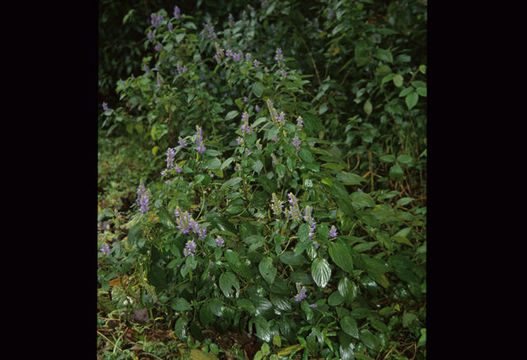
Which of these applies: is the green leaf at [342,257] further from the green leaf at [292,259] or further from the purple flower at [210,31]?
the purple flower at [210,31]

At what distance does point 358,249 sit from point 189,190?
626 mm

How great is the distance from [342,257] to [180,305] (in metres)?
0.54

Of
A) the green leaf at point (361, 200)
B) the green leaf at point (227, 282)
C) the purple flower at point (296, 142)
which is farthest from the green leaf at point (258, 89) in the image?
the green leaf at point (227, 282)

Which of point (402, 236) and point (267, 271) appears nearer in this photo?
point (267, 271)

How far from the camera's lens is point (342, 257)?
4.16ft

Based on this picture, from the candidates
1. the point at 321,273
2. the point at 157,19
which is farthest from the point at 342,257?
the point at 157,19

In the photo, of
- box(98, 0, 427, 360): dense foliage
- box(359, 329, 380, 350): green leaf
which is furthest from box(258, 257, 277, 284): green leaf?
box(359, 329, 380, 350): green leaf

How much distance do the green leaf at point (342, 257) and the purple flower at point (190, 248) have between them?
16.5 inches

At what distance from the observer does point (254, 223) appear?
1535 millimetres

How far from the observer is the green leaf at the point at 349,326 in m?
1.33

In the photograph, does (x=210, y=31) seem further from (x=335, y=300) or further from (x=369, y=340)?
(x=369, y=340)

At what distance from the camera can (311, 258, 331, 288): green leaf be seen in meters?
1.26
